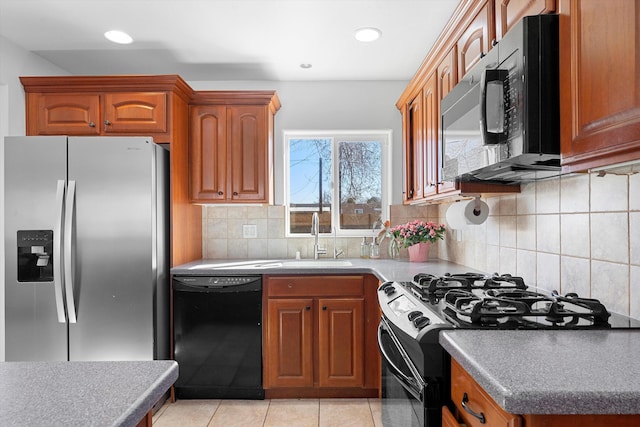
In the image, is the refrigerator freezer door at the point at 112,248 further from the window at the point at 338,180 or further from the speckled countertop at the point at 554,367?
the speckled countertop at the point at 554,367

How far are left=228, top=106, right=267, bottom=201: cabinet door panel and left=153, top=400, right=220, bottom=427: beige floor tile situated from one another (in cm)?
144

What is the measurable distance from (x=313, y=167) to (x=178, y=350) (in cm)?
179

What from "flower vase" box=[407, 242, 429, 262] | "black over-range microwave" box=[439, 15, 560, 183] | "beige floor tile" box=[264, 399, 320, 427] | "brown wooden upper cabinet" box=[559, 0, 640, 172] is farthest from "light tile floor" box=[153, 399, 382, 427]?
"brown wooden upper cabinet" box=[559, 0, 640, 172]

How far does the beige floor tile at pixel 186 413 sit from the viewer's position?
8.02 feet

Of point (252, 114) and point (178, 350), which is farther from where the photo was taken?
point (252, 114)

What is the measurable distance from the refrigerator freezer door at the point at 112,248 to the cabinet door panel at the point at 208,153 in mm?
547

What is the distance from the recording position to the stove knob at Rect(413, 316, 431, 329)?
1.30m

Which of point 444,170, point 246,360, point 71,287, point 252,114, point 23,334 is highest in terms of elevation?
point 252,114

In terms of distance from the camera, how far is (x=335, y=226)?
3.51m

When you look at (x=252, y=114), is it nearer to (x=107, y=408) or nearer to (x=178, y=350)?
(x=178, y=350)

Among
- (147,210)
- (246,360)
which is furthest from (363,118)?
(246,360)

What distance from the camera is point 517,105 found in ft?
4.14

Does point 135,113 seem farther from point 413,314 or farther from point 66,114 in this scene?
point 413,314

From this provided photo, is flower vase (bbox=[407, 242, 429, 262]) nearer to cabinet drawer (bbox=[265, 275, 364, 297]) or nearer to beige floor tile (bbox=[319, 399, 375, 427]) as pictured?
cabinet drawer (bbox=[265, 275, 364, 297])
